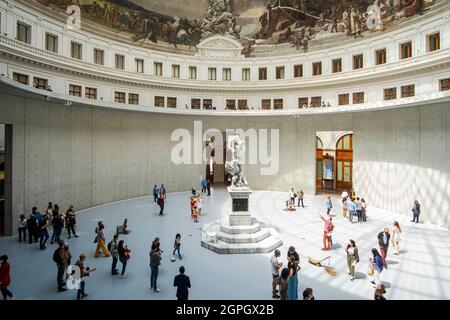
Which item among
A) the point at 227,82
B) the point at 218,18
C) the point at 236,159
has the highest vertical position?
the point at 218,18

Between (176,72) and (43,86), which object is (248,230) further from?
(176,72)

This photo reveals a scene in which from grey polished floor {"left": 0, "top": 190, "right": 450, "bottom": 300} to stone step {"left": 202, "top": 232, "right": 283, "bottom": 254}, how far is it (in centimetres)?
30

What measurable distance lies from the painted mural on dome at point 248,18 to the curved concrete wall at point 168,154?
7.23 meters

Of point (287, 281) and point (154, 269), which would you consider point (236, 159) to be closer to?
point (154, 269)

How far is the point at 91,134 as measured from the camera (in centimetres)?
2095

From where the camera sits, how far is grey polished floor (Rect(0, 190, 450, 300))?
9.14 m

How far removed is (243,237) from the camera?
1303 centimetres

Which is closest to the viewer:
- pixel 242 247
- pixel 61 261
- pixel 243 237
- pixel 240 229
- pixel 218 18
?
pixel 61 261

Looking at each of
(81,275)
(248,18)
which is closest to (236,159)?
(81,275)

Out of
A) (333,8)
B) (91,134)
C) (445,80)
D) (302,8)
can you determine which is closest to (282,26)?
(302,8)

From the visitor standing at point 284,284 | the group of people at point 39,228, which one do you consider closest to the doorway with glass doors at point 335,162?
the visitor standing at point 284,284

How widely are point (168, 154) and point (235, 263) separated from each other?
17.3m

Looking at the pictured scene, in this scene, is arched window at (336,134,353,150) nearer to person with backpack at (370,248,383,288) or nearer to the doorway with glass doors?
the doorway with glass doors

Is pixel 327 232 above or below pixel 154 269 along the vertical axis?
above
